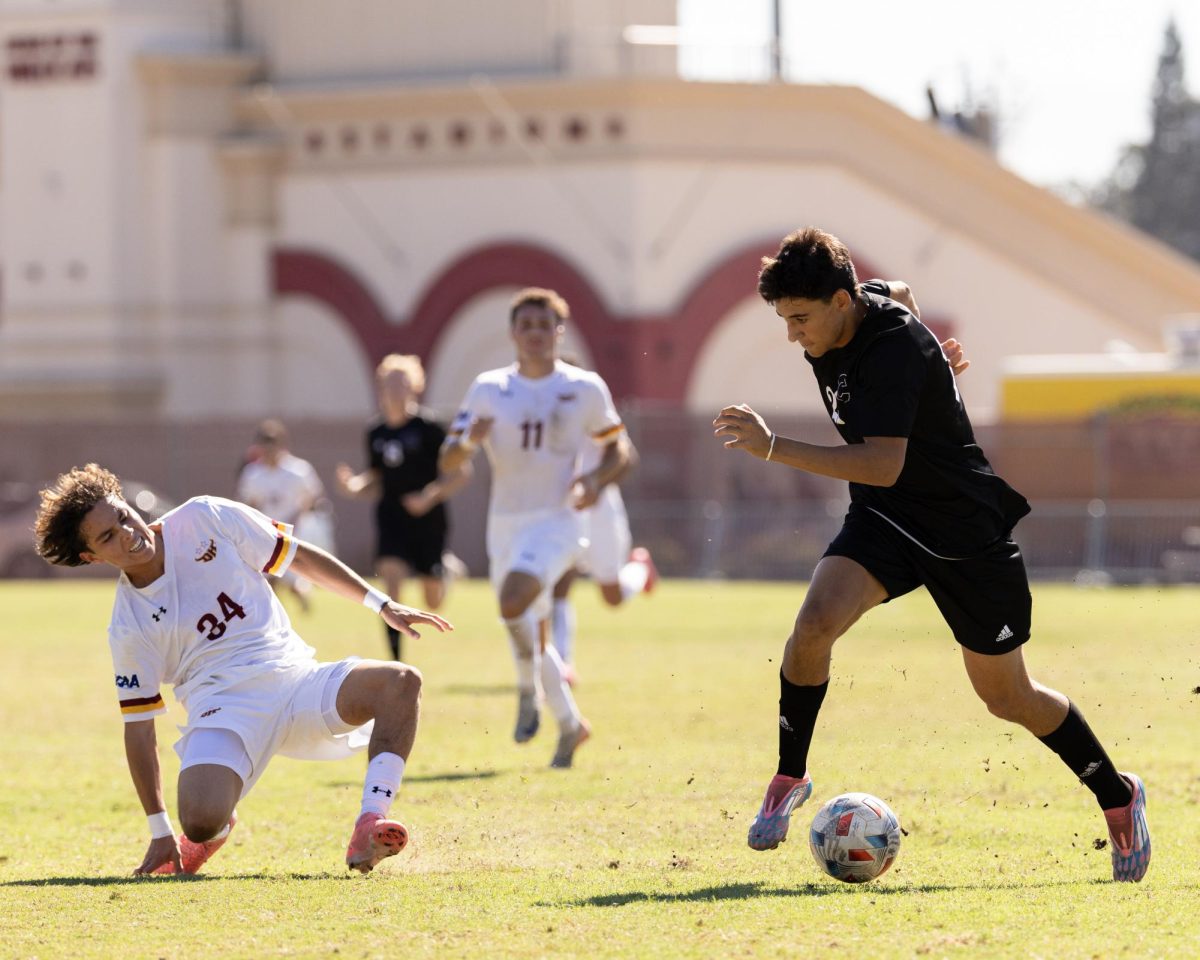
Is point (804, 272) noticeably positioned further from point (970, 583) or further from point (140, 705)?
point (140, 705)

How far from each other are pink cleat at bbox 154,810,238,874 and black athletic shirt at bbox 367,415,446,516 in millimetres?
7534

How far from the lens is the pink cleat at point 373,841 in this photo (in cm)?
727

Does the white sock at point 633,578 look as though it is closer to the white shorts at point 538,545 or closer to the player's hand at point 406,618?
the white shorts at point 538,545

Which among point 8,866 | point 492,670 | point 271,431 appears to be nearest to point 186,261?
point 271,431

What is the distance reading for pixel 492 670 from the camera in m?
16.9

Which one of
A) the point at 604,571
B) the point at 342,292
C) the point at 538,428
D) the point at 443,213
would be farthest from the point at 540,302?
the point at 342,292

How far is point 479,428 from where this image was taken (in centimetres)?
1138

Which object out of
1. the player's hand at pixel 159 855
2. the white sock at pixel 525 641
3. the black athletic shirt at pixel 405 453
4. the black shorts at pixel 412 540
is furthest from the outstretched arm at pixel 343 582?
the black shorts at pixel 412 540

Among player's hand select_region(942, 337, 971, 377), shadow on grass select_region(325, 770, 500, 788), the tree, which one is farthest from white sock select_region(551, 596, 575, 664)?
the tree

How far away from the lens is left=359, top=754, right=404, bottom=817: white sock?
24.3ft

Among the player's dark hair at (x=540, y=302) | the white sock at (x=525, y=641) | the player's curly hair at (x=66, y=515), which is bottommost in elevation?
the white sock at (x=525, y=641)

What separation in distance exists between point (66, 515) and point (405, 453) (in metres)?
7.87

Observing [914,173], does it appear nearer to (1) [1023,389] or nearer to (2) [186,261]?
(1) [1023,389]

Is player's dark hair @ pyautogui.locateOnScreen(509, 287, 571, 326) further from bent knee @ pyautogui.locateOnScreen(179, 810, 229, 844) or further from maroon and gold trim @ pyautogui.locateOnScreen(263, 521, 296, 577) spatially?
bent knee @ pyautogui.locateOnScreen(179, 810, 229, 844)
